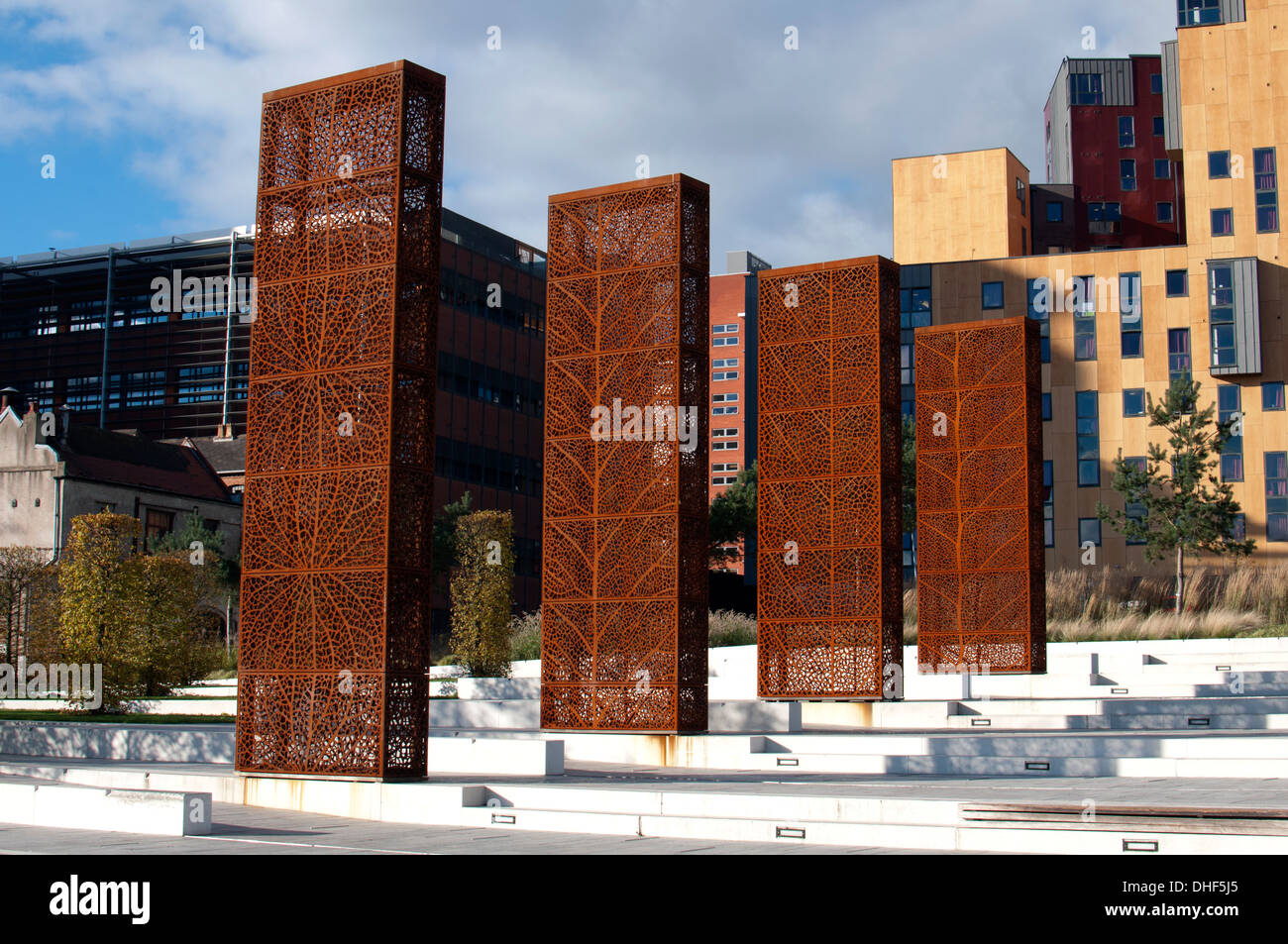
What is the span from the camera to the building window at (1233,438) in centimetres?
4459

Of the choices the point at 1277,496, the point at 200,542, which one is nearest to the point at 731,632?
the point at 200,542

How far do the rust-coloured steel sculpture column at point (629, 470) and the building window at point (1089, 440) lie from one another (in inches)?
1321

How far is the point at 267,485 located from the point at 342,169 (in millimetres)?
3033

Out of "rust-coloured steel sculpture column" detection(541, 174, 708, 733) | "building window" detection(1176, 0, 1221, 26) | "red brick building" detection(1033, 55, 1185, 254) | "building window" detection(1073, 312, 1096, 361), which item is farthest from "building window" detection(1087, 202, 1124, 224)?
"rust-coloured steel sculpture column" detection(541, 174, 708, 733)

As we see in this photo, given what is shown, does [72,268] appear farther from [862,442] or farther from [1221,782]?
[1221,782]

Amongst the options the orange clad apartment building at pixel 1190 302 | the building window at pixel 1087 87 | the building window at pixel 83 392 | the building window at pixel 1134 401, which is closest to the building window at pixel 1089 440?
the orange clad apartment building at pixel 1190 302

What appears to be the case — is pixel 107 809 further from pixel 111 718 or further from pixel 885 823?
pixel 111 718

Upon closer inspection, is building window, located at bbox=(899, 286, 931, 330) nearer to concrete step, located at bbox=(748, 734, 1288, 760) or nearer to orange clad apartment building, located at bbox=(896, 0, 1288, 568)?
orange clad apartment building, located at bbox=(896, 0, 1288, 568)

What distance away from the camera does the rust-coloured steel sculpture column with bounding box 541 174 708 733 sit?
1608 centimetres

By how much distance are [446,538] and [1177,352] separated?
82.1 feet

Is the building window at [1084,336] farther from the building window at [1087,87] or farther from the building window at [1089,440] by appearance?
the building window at [1087,87]

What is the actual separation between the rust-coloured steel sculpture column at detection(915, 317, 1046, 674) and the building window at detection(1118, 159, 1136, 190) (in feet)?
136

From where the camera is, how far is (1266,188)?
4438cm
